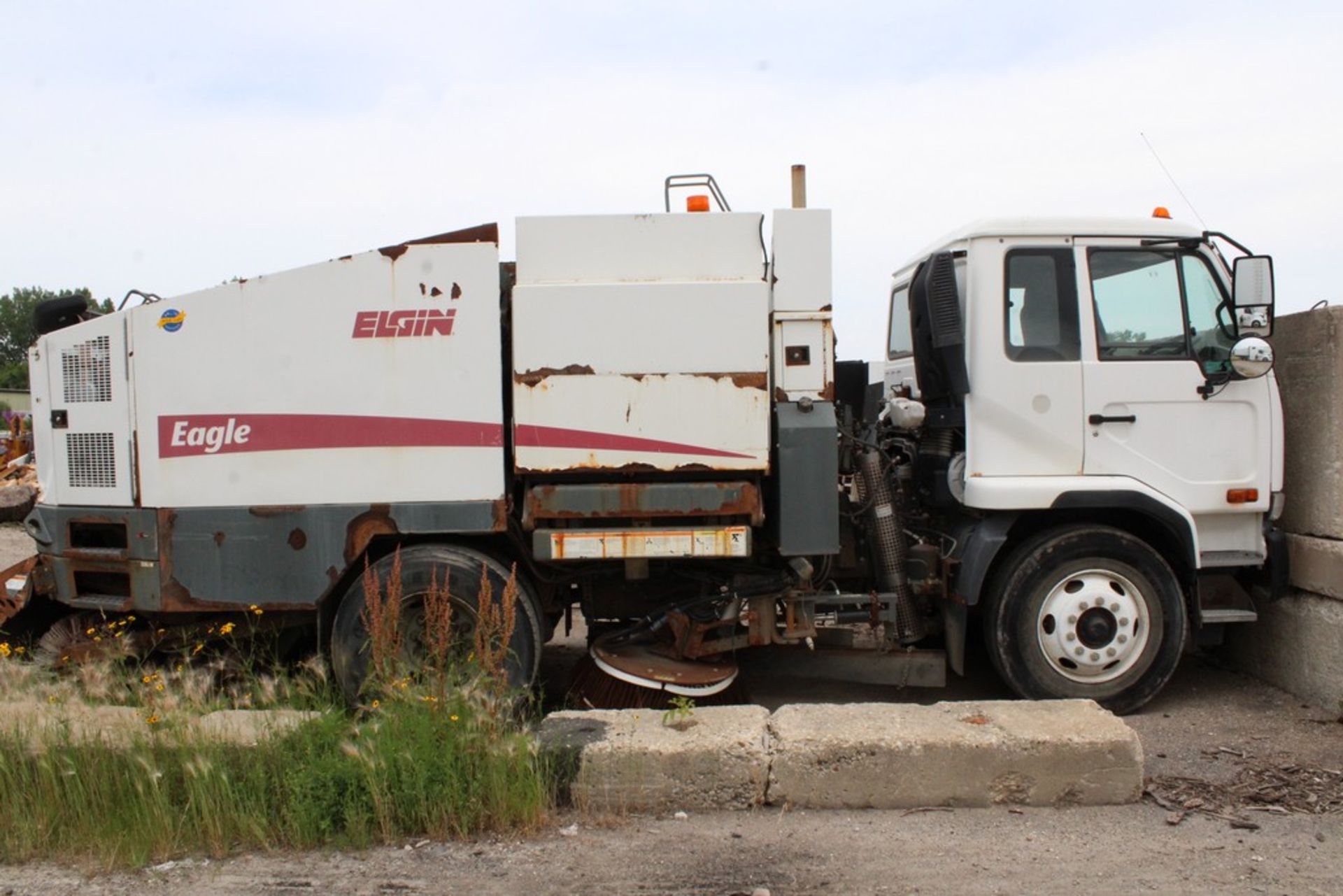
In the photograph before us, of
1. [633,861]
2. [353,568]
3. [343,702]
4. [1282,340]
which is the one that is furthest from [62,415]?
[1282,340]

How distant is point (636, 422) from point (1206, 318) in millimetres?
2949

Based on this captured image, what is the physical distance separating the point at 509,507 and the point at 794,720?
1.69 meters

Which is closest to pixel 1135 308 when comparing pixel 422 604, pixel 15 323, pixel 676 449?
pixel 676 449

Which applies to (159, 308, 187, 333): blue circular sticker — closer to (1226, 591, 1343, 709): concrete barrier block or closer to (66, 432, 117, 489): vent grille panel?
(66, 432, 117, 489): vent grille panel

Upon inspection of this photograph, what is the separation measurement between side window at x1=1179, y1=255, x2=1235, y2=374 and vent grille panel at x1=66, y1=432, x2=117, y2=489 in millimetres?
5381

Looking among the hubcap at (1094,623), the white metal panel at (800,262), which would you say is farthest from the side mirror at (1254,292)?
the white metal panel at (800,262)

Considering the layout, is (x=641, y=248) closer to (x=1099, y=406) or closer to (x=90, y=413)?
(x=1099, y=406)

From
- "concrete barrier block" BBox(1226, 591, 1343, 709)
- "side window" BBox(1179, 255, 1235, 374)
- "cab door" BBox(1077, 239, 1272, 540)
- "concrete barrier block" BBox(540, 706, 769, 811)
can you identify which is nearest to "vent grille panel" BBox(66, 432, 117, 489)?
"concrete barrier block" BBox(540, 706, 769, 811)

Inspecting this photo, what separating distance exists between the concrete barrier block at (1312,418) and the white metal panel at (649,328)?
9.80ft

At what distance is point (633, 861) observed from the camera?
3682 mm

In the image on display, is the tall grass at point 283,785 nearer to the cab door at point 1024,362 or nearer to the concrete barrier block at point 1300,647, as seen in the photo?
the cab door at point 1024,362

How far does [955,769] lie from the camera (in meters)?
4.11

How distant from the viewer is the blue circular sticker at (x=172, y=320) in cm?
505

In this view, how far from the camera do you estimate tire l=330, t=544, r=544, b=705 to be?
505 cm
